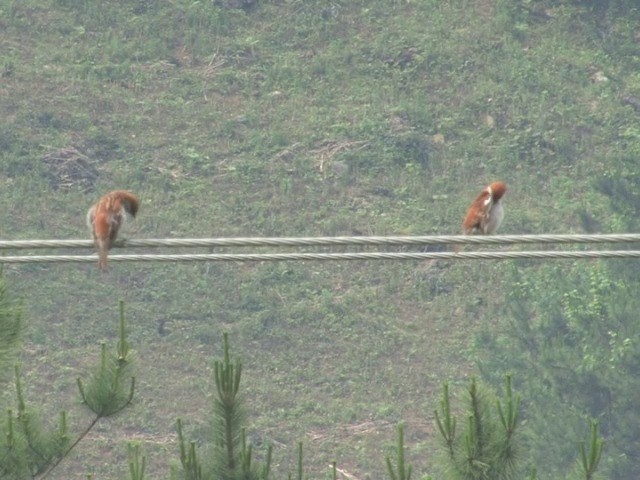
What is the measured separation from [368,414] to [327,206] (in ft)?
14.7

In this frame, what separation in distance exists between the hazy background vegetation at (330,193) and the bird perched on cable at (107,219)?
12588 millimetres

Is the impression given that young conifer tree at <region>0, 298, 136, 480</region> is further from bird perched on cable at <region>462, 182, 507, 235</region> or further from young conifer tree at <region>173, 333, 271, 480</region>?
bird perched on cable at <region>462, 182, 507, 235</region>

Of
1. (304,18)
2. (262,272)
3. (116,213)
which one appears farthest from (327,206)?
(116,213)

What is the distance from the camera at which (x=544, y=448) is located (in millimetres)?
24203

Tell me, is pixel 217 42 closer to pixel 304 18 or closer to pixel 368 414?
pixel 304 18

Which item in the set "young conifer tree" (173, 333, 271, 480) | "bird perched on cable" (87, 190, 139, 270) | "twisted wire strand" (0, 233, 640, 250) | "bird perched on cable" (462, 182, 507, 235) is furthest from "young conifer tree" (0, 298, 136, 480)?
"bird perched on cable" (462, 182, 507, 235)

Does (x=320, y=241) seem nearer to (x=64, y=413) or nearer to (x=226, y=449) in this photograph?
(x=226, y=449)

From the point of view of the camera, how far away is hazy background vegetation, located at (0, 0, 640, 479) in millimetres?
25156

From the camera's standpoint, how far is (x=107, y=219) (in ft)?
35.2

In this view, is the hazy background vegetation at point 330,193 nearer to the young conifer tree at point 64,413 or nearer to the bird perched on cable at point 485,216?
the bird perched on cable at point 485,216

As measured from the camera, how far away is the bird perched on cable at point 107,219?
1055cm

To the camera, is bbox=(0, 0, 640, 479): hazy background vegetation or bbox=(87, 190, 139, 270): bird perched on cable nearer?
bbox=(87, 190, 139, 270): bird perched on cable

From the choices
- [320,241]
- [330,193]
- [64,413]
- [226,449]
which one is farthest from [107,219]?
[330,193]

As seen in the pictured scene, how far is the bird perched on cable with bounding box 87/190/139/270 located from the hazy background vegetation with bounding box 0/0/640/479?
1259 centimetres
